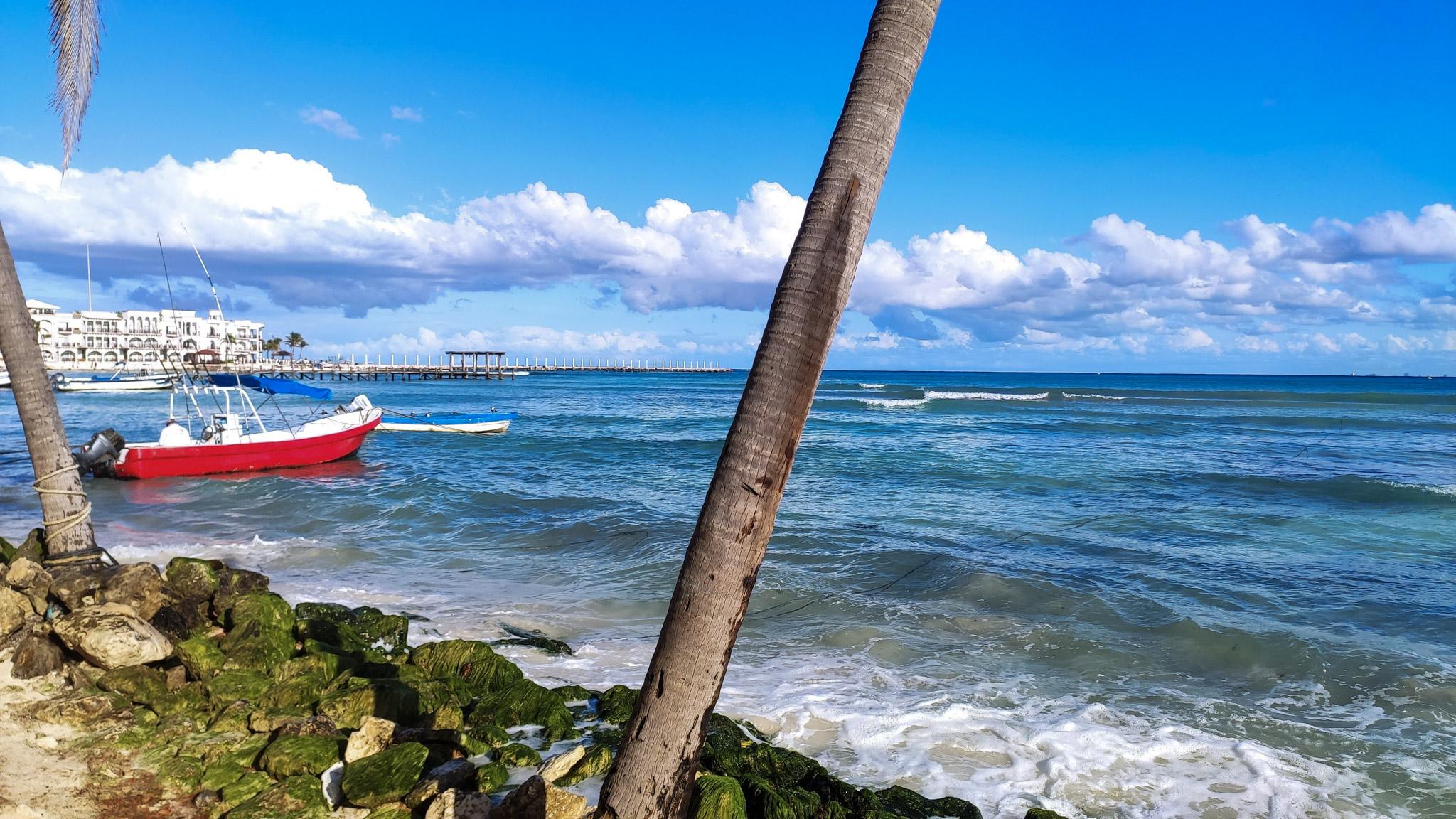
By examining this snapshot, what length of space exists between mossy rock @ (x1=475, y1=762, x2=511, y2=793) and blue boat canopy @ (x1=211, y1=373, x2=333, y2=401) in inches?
841

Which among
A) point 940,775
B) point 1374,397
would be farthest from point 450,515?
point 1374,397

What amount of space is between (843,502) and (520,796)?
1487 centimetres

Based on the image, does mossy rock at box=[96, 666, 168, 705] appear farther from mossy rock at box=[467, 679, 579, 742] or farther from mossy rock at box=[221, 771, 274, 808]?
mossy rock at box=[467, 679, 579, 742]

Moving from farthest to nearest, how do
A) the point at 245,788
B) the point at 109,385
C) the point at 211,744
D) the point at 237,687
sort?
the point at 109,385, the point at 237,687, the point at 211,744, the point at 245,788

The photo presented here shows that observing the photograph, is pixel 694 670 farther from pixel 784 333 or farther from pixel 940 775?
pixel 940 775

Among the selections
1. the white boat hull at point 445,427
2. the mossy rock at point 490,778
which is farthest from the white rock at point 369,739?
the white boat hull at point 445,427

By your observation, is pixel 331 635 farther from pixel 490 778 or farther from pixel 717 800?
pixel 717 800

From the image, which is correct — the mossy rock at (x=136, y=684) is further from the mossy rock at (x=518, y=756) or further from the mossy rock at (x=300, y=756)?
the mossy rock at (x=518, y=756)

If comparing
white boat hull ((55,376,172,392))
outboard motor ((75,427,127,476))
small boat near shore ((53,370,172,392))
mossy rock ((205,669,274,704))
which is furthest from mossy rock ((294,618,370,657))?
white boat hull ((55,376,172,392))

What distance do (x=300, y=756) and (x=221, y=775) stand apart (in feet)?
1.40

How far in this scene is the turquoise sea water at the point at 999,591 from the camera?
21.6ft

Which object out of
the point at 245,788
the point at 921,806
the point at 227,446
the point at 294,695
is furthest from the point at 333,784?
the point at 227,446

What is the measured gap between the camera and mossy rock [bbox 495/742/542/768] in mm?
5254

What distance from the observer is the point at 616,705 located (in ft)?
20.7
